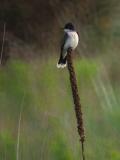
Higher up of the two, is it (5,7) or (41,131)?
(5,7)

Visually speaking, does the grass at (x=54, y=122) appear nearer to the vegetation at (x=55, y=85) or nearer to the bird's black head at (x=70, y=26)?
the vegetation at (x=55, y=85)

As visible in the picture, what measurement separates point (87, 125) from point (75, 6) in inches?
222

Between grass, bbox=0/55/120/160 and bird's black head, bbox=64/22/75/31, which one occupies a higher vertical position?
bird's black head, bbox=64/22/75/31

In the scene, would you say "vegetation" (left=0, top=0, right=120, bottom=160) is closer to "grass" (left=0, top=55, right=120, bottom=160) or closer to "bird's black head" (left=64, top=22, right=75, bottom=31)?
"grass" (left=0, top=55, right=120, bottom=160)

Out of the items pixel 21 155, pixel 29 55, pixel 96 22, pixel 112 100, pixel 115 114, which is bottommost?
pixel 21 155

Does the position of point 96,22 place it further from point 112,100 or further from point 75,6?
point 112,100

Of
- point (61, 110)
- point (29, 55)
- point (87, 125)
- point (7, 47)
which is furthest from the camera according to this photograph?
point (7, 47)

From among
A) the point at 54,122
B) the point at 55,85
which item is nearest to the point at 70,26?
the point at 55,85

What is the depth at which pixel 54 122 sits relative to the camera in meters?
3.23

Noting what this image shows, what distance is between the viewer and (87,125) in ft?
11.6

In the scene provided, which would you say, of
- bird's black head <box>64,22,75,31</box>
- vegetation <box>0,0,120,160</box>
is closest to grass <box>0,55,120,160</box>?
vegetation <box>0,0,120,160</box>

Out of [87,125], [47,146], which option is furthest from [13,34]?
[47,146]

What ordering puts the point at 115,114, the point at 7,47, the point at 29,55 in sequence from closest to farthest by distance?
the point at 115,114 → the point at 29,55 → the point at 7,47

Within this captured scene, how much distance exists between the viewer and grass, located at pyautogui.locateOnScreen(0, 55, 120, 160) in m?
2.81
